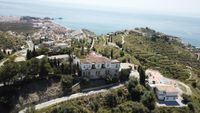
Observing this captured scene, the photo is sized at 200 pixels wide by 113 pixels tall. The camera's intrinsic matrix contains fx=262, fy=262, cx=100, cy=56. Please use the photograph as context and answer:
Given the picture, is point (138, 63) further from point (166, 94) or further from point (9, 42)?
point (9, 42)

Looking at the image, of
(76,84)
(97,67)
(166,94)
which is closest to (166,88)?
(166,94)

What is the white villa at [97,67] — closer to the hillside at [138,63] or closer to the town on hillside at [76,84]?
the town on hillside at [76,84]

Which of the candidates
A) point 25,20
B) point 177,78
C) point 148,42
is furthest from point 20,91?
point 25,20

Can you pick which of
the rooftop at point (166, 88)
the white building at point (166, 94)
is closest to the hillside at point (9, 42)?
the rooftop at point (166, 88)

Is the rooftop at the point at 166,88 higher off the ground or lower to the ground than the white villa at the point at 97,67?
lower

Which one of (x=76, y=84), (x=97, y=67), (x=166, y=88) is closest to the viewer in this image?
(x=76, y=84)

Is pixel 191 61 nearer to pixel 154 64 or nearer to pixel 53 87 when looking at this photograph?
pixel 154 64

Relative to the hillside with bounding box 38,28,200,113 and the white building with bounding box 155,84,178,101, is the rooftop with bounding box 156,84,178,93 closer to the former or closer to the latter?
the white building with bounding box 155,84,178,101

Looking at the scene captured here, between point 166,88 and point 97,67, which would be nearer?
point 166,88

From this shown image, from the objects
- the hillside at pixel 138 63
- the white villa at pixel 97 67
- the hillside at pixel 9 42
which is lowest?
the hillside at pixel 9 42

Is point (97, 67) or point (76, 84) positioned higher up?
point (97, 67)
